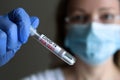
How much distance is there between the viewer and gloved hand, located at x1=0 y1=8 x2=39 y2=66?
2.67ft

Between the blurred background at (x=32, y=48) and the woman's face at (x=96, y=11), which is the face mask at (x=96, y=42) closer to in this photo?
the woman's face at (x=96, y=11)

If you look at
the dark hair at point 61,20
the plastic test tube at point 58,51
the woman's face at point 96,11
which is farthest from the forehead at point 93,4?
the plastic test tube at point 58,51

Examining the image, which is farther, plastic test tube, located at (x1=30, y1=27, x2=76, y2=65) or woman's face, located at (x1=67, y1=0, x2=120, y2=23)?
woman's face, located at (x1=67, y1=0, x2=120, y2=23)

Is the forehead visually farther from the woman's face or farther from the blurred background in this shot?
the blurred background

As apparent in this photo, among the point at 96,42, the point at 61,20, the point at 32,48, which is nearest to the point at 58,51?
the point at 96,42

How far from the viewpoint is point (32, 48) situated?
2045 mm

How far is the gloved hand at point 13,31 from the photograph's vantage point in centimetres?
81

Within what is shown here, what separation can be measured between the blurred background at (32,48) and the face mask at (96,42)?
435mm

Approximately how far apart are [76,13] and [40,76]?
408 millimetres

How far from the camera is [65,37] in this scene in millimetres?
1662

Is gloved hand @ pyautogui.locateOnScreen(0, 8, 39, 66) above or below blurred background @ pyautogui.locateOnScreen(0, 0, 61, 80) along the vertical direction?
above

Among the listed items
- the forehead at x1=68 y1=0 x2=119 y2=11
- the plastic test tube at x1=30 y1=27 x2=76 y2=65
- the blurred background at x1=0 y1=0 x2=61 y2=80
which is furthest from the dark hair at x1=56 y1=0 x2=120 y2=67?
the plastic test tube at x1=30 y1=27 x2=76 y2=65

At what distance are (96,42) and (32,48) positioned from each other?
2.22 feet

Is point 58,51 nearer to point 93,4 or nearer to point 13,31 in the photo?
point 13,31
